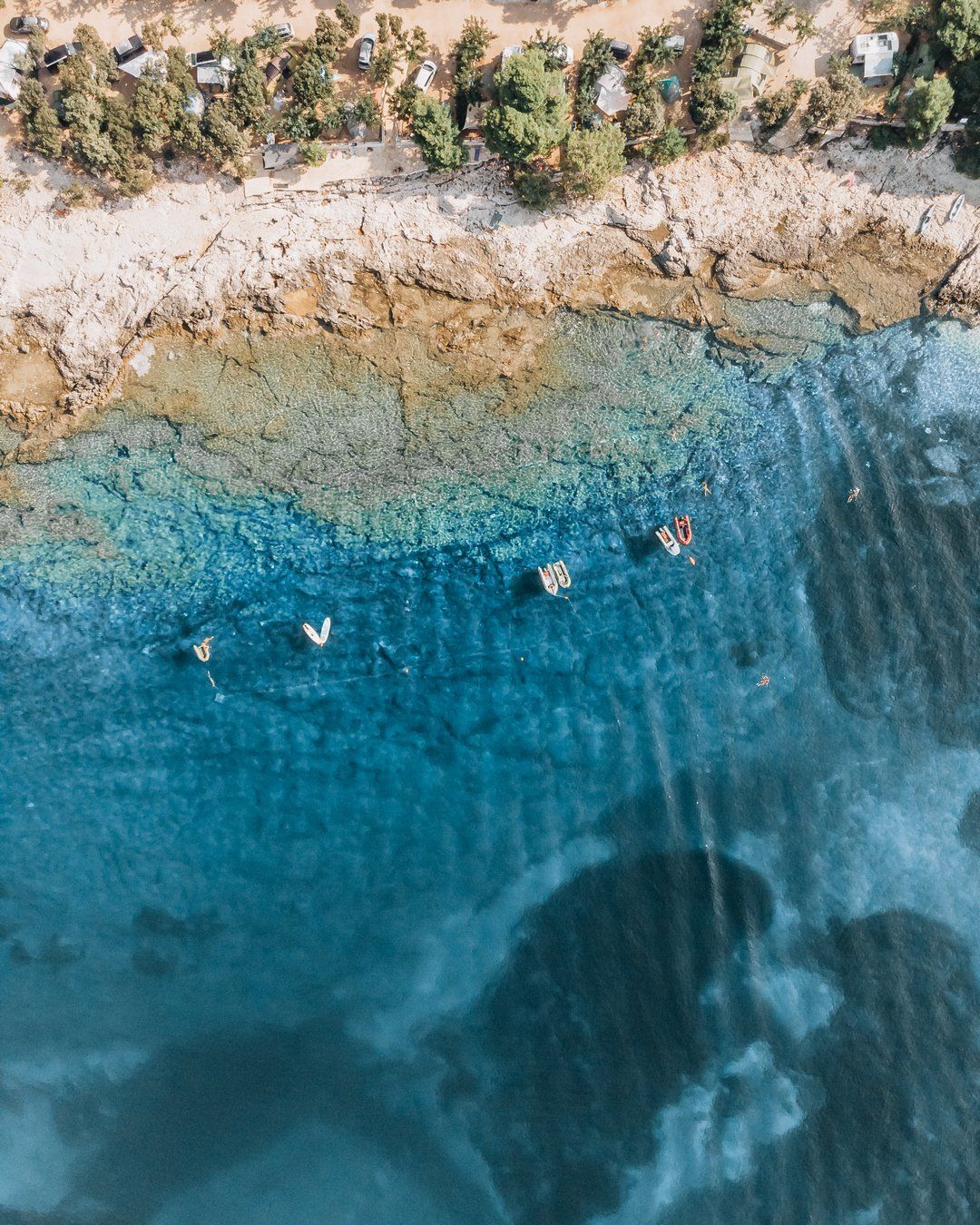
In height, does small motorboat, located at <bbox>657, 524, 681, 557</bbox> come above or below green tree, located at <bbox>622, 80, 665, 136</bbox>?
below

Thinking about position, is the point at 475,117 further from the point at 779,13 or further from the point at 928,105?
the point at 928,105

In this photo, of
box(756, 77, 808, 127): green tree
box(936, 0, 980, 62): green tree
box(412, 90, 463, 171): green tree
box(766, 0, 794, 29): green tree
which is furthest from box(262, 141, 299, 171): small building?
box(936, 0, 980, 62): green tree

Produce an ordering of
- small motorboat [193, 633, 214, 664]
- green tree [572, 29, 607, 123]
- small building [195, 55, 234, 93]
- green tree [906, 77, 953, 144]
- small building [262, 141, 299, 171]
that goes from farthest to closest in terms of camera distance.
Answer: small motorboat [193, 633, 214, 664] < small building [262, 141, 299, 171] < green tree [572, 29, 607, 123] < small building [195, 55, 234, 93] < green tree [906, 77, 953, 144]

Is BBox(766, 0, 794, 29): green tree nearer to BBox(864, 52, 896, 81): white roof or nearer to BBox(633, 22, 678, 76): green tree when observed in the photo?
BBox(864, 52, 896, 81): white roof

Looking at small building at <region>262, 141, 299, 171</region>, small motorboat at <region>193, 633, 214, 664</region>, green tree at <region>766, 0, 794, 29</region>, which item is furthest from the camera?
small motorboat at <region>193, 633, 214, 664</region>

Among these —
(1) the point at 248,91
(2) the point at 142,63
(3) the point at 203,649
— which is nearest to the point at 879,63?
(1) the point at 248,91

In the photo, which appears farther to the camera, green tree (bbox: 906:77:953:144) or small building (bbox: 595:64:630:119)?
small building (bbox: 595:64:630:119)

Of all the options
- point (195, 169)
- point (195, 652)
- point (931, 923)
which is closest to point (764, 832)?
point (931, 923)
